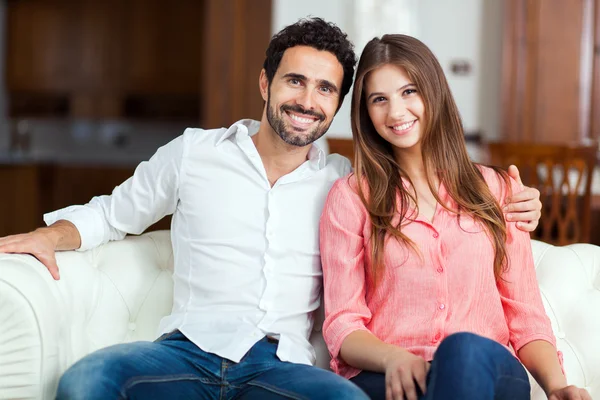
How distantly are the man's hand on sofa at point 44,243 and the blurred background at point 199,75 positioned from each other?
1535 mm

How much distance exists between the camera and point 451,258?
1.78m

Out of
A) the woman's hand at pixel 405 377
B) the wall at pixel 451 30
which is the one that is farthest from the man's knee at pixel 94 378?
the wall at pixel 451 30

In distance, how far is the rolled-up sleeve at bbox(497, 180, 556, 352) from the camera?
5.83 ft

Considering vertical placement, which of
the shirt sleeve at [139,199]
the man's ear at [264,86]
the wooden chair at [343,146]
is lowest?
the shirt sleeve at [139,199]

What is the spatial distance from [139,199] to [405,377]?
0.82 meters

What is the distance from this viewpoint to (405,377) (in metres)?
1.55

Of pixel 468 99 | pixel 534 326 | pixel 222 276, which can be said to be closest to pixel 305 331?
pixel 222 276

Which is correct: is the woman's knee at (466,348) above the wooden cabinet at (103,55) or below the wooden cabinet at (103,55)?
below

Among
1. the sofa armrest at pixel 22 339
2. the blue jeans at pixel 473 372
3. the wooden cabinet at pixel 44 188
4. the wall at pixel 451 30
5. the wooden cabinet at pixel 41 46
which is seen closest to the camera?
the blue jeans at pixel 473 372

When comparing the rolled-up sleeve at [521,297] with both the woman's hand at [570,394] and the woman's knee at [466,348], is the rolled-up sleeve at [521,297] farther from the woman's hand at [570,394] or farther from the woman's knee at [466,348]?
the woman's knee at [466,348]

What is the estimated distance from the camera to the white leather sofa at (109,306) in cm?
165

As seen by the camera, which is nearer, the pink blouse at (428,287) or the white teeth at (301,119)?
the pink blouse at (428,287)

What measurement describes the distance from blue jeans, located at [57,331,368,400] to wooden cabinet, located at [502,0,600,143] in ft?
11.1

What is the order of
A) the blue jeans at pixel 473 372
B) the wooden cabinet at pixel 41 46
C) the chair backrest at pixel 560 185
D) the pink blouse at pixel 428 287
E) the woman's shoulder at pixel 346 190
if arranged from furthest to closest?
the wooden cabinet at pixel 41 46 → the chair backrest at pixel 560 185 → the woman's shoulder at pixel 346 190 → the pink blouse at pixel 428 287 → the blue jeans at pixel 473 372
